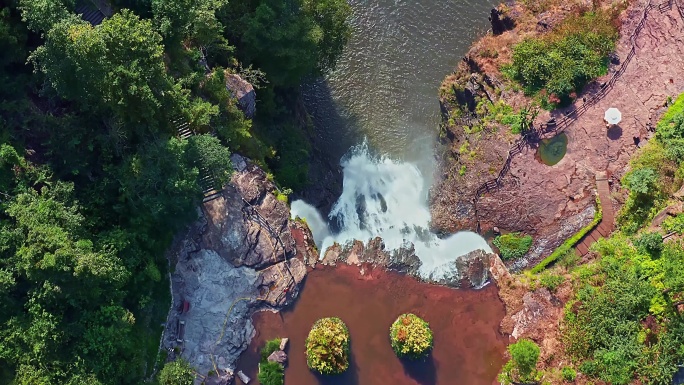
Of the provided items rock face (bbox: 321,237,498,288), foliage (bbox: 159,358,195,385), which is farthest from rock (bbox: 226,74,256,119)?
foliage (bbox: 159,358,195,385)

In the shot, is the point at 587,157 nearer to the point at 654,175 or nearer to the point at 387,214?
the point at 654,175

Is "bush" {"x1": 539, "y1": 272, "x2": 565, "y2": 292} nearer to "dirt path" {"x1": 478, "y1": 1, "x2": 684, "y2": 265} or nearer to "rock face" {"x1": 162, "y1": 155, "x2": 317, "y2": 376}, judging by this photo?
"dirt path" {"x1": 478, "y1": 1, "x2": 684, "y2": 265}

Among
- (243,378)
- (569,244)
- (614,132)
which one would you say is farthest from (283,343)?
(614,132)

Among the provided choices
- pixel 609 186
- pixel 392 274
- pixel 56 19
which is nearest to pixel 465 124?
pixel 609 186

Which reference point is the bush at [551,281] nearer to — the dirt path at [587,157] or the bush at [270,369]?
the dirt path at [587,157]

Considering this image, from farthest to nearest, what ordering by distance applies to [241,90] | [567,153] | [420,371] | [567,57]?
[567,57], [567,153], [241,90], [420,371]

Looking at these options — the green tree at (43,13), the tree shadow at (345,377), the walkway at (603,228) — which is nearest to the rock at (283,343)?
the tree shadow at (345,377)
